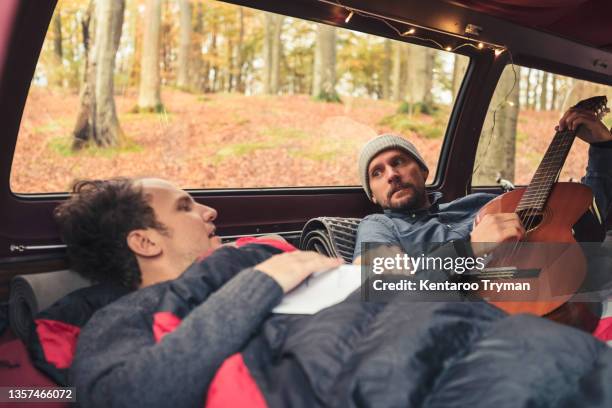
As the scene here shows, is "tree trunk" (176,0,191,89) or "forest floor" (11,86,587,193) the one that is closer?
"forest floor" (11,86,587,193)

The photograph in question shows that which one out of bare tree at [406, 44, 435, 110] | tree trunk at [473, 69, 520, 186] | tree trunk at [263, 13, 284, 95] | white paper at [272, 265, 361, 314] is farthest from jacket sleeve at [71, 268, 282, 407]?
bare tree at [406, 44, 435, 110]

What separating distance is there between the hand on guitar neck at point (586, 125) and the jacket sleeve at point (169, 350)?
204 centimetres

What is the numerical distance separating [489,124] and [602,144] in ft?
5.28

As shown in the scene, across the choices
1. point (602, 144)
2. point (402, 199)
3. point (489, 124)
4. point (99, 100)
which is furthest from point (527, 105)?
point (99, 100)

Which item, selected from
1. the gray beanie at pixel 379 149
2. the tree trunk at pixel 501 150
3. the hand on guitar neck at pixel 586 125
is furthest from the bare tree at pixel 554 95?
the gray beanie at pixel 379 149

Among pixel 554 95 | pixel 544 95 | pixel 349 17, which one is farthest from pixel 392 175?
pixel 544 95

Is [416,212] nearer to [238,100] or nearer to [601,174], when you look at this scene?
[601,174]

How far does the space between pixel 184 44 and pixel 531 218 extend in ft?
14.2

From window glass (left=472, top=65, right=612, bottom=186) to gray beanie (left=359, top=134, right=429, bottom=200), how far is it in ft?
3.56

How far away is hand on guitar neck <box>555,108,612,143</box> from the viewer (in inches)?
Result: 105

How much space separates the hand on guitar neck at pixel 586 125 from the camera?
8.75 ft

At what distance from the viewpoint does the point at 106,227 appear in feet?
5.96

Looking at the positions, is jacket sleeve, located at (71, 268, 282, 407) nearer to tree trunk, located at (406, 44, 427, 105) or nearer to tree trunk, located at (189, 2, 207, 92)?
tree trunk, located at (189, 2, 207, 92)

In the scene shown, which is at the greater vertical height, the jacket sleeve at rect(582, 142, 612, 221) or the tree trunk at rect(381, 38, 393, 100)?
the tree trunk at rect(381, 38, 393, 100)
